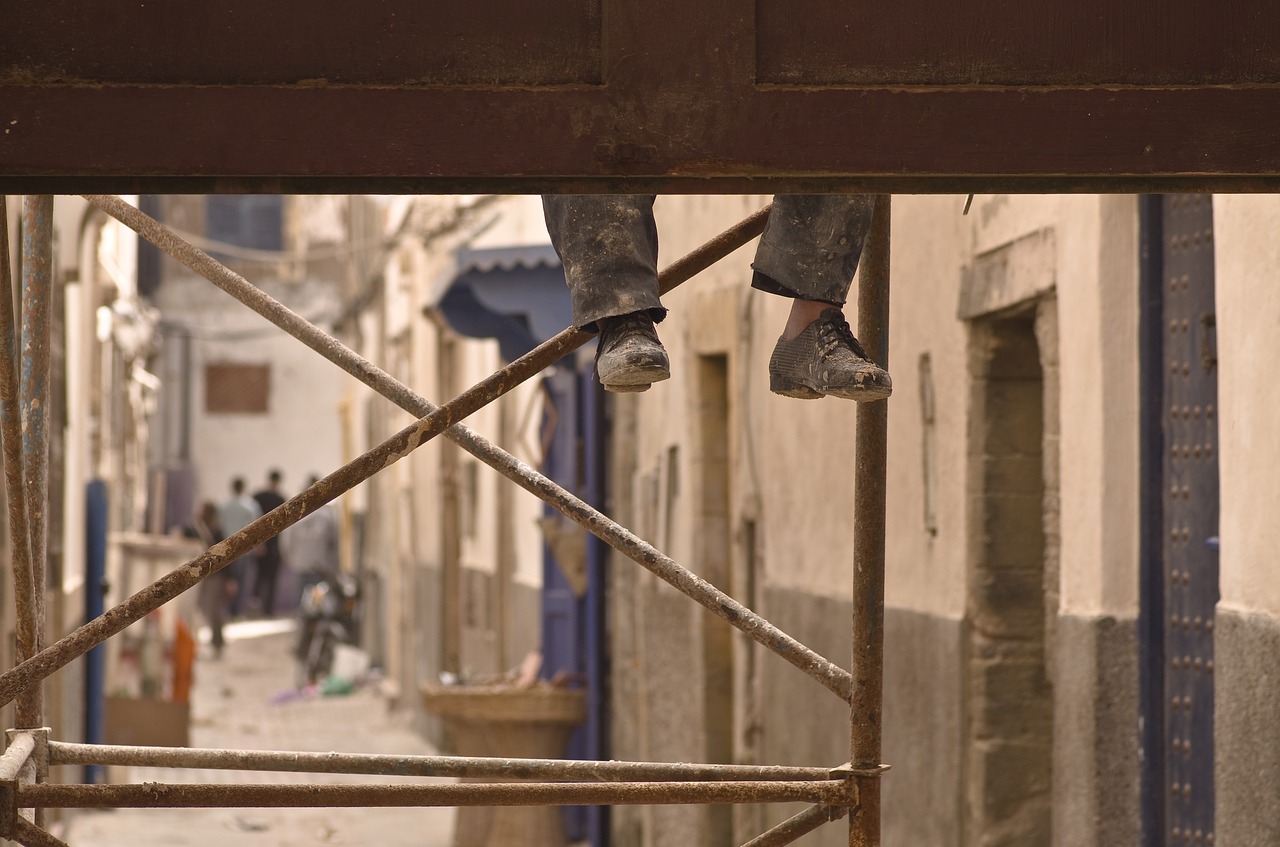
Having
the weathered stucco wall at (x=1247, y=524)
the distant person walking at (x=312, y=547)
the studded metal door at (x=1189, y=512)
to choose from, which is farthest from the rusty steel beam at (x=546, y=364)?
the distant person walking at (x=312, y=547)

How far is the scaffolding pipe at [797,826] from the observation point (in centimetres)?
381

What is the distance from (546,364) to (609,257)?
640 mm

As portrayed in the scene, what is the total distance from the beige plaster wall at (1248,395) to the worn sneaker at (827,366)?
1235mm

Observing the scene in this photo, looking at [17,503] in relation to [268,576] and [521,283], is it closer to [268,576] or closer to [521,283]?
[521,283]

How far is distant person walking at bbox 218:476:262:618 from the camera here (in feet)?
85.7

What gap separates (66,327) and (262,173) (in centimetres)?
895

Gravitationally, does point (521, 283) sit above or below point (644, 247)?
above

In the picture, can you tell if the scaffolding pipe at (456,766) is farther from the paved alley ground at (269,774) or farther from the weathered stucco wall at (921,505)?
the paved alley ground at (269,774)

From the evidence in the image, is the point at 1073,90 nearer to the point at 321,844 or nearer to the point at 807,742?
the point at 807,742

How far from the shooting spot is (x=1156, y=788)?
5.18 meters

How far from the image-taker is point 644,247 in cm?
330

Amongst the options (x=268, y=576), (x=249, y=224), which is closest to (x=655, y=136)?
(x=268, y=576)

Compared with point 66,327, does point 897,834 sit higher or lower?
lower

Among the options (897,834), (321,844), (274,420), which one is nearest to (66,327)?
(321,844)
